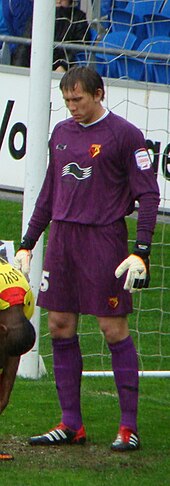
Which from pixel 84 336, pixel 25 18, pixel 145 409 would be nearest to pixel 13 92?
pixel 25 18

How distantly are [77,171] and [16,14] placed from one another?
6909 mm

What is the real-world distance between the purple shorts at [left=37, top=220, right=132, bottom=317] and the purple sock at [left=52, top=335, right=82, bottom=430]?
206 millimetres

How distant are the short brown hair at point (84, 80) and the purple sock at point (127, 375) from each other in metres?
1.17

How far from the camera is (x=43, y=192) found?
6.03 meters

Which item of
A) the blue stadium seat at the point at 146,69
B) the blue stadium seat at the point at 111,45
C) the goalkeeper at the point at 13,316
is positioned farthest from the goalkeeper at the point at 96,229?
the blue stadium seat at the point at 146,69

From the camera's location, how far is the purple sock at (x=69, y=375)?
595 centimetres

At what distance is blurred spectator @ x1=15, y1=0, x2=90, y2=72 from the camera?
31.2ft

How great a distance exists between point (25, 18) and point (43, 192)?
21.9 feet

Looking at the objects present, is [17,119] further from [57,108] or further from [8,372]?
[8,372]

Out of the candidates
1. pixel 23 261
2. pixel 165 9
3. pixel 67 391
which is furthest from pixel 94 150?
pixel 165 9

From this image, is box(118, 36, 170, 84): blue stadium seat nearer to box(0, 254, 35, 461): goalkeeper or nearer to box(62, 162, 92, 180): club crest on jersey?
box(62, 162, 92, 180): club crest on jersey

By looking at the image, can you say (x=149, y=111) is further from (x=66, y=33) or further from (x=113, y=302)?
(x=113, y=302)

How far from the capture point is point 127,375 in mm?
5867

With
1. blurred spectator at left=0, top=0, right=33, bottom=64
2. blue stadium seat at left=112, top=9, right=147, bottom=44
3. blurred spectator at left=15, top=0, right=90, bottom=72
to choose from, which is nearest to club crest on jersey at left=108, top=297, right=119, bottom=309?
blurred spectator at left=15, top=0, right=90, bottom=72
